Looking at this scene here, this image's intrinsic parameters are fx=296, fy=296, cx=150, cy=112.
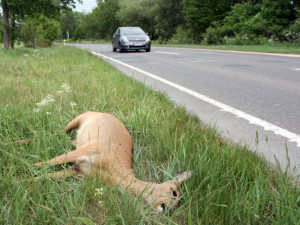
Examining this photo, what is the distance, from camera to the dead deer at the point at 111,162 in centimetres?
151

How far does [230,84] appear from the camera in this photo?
542 cm

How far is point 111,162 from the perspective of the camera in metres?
1.86

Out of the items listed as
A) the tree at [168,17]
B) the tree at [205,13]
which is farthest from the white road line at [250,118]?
the tree at [168,17]

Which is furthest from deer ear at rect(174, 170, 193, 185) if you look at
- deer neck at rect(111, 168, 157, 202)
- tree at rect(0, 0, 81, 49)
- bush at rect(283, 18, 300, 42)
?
bush at rect(283, 18, 300, 42)

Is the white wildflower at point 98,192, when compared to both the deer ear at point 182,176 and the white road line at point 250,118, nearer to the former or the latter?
the deer ear at point 182,176

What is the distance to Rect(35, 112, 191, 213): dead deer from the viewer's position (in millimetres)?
1515

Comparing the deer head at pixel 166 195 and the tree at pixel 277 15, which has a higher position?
the tree at pixel 277 15

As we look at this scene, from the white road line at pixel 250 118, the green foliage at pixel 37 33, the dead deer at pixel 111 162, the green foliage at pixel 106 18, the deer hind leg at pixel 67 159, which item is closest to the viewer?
the dead deer at pixel 111 162

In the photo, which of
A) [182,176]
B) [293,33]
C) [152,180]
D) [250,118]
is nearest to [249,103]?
[250,118]

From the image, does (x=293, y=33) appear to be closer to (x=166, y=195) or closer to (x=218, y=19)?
(x=218, y=19)

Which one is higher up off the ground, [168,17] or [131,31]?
[168,17]

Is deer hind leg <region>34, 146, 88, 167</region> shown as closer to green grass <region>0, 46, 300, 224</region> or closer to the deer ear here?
green grass <region>0, 46, 300, 224</region>

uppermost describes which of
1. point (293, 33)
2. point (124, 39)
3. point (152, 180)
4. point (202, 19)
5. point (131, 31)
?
point (202, 19)

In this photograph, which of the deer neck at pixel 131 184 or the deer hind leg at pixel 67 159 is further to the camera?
the deer hind leg at pixel 67 159
